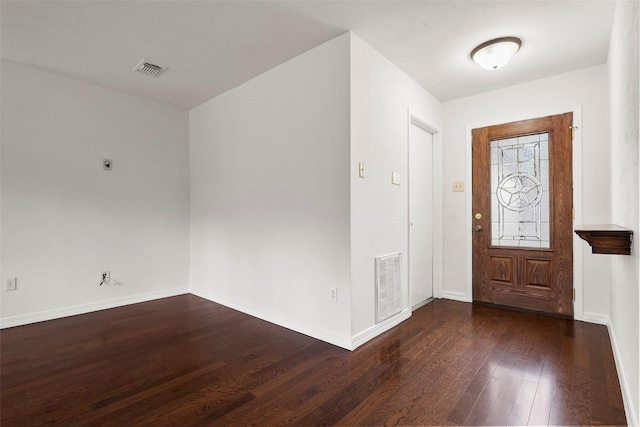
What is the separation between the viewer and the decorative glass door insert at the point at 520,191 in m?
3.44

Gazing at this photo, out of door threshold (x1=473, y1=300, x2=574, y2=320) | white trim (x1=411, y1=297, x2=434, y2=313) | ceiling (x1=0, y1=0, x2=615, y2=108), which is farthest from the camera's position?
white trim (x1=411, y1=297, x2=434, y2=313)

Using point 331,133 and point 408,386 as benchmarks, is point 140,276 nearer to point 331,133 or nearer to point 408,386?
point 331,133

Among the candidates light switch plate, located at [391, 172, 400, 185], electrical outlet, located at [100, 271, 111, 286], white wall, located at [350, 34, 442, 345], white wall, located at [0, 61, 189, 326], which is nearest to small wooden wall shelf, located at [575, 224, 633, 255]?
white wall, located at [350, 34, 442, 345]

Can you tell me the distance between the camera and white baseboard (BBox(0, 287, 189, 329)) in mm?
3133

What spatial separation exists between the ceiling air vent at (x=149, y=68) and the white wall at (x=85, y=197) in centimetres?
83

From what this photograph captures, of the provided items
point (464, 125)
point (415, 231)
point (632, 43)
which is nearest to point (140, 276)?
point (415, 231)

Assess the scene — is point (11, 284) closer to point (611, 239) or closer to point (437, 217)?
point (437, 217)

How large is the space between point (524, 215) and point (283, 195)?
2657mm

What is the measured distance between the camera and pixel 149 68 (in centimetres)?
320

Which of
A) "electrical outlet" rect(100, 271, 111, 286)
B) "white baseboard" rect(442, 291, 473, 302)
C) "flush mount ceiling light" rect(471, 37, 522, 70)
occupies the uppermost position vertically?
"flush mount ceiling light" rect(471, 37, 522, 70)

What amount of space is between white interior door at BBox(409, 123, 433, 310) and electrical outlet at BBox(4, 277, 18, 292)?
3979 millimetres

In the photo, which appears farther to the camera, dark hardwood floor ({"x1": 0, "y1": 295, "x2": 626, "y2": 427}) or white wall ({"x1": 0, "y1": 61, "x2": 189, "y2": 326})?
white wall ({"x1": 0, "y1": 61, "x2": 189, "y2": 326})

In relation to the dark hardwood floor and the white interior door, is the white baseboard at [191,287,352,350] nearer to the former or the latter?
the dark hardwood floor

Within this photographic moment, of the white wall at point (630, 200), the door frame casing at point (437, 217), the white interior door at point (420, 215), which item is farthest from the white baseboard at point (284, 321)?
the door frame casing at point (437, 217)
